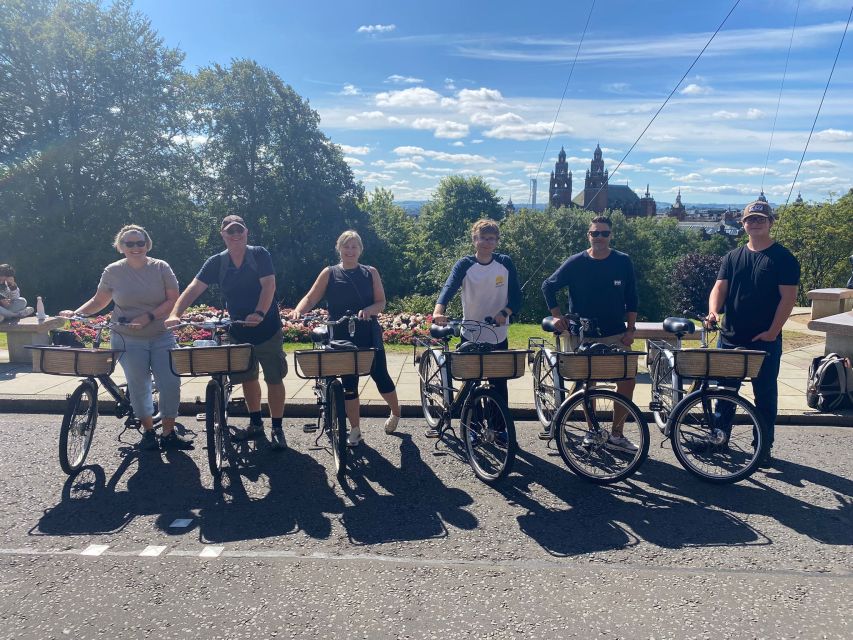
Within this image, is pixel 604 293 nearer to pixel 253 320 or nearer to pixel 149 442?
pixel 253 320

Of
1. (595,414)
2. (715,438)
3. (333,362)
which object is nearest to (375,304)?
(333,362)

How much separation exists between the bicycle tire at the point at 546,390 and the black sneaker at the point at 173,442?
3193 mm

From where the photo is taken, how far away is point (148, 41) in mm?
30469

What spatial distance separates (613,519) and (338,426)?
208cm

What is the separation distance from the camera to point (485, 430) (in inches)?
185

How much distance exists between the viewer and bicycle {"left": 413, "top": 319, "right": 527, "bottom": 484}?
443 centimetres

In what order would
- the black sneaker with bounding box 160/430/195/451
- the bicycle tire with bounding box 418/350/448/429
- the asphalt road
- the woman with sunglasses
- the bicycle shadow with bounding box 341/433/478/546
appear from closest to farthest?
the asphalt road → the bicycle shadow with bounding box 341/433/478/546 → the woman with sunglasses → the black sneaker with bounding box 160/430/195/451 → the bicycle tire with bounding box 418/350/448/429

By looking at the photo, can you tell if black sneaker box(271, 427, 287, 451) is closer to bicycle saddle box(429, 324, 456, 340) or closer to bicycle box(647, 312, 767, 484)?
bicycle saddle box(429, 324, 456, 340)

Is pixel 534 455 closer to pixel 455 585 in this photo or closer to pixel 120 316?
pixel 455 585

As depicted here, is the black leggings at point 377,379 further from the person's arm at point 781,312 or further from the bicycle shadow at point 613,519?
the person's arm at point 781,312

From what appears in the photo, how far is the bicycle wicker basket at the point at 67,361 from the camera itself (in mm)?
4586

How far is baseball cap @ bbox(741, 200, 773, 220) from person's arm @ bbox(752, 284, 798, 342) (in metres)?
0.56

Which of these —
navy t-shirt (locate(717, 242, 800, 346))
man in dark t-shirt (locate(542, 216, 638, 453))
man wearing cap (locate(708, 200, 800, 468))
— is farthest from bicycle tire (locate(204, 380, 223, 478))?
navy t-shirt (locate(717, 242, 800, 346))

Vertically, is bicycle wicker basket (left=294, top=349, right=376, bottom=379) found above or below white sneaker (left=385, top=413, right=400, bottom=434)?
above
